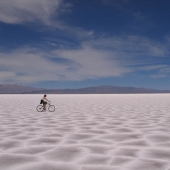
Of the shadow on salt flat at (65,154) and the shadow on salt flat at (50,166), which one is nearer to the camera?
the shadow on salt flat at (50,166)

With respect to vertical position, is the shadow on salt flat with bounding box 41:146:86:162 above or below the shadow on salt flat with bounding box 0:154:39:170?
above

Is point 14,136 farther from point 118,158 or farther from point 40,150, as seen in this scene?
point 118,158

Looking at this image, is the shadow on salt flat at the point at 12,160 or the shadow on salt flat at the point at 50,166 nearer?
the shadow on salt flat at the point at 50,166

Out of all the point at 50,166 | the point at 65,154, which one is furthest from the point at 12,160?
the point at 65,154

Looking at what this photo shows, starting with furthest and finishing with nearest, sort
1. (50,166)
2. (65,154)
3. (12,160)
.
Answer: (65,154) → (12,160) → (50,166)

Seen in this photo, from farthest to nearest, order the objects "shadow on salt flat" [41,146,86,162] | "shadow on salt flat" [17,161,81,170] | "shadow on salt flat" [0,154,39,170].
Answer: "shadow on salt flat" [41,146,86,162] → "shadow on salt flat" [0,154,39,170] → "shadow on salt flat" [17,161,81,170]

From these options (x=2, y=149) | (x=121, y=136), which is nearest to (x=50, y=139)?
(x=2, y=149)

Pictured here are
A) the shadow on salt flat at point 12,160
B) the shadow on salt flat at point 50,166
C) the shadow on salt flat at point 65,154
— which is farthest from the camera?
the shadow on salt flat at point 65,154

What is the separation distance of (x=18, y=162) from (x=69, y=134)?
279 cm

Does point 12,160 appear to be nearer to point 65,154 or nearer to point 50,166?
point 50,166

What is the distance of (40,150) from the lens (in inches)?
209

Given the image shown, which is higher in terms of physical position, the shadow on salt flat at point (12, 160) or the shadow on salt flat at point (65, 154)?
the shadow on salt flat at point (65, 154)

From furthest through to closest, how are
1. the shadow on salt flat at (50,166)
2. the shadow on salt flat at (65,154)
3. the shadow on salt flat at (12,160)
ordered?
the shadow on salt flat at (65,154)
the shadow on salt flat at (12,160)
the shadow on salt flat at (50,166)

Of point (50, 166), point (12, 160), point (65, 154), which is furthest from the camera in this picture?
point (65, 154)
